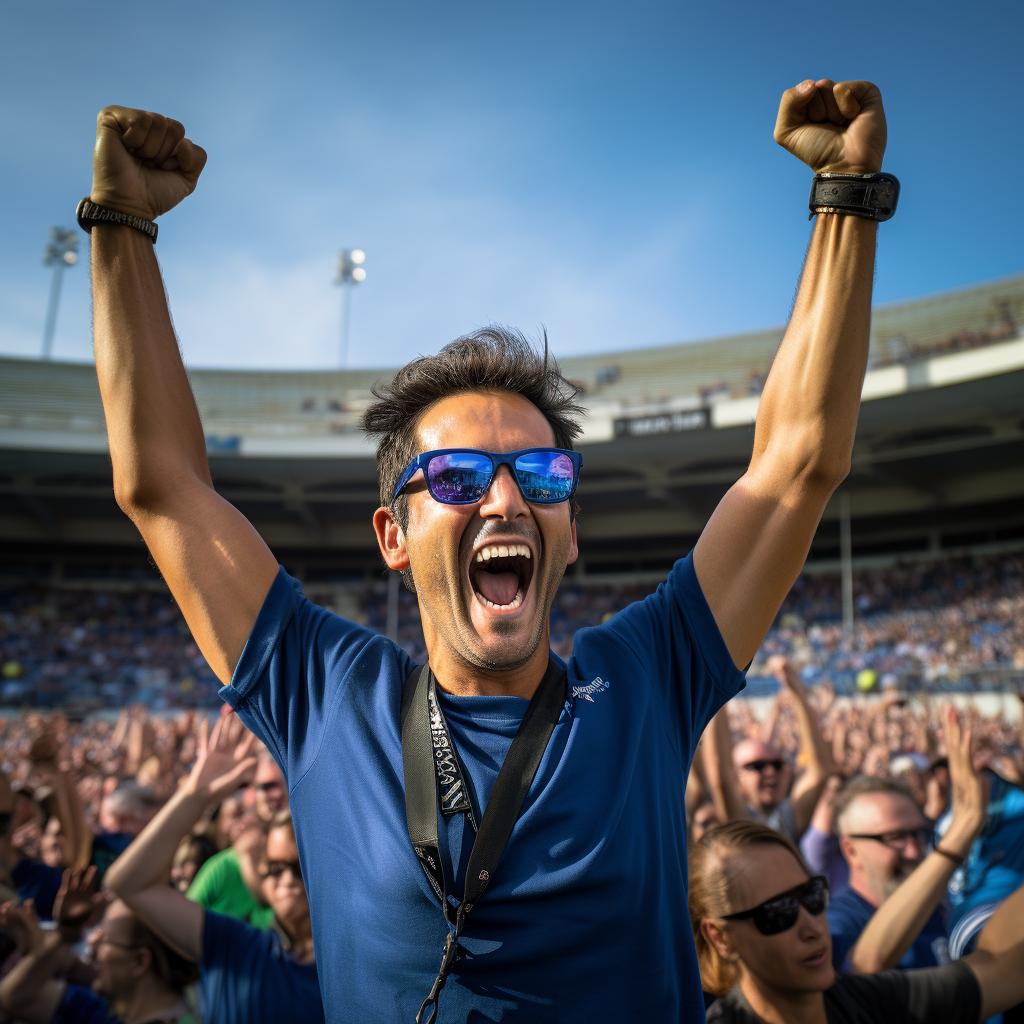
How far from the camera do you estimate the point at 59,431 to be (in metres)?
23.7

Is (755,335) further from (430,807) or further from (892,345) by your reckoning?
(430,807)

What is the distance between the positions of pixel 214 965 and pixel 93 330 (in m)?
2.16

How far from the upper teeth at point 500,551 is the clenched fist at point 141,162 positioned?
3.02 feet

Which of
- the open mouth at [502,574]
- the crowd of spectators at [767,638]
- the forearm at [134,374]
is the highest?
the forearm at [134,374]

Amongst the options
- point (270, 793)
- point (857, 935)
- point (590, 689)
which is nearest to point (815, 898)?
point (857, 935)

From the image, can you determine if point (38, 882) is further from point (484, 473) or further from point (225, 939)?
point (484, 473)

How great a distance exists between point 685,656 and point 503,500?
47 cm

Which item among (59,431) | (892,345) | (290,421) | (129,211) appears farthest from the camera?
(290,421)

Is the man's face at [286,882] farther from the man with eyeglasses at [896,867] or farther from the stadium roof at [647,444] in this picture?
the stadium roof at [647,444]

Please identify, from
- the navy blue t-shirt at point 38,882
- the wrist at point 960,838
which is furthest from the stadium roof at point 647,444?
the navy blue t-shirt at point 38,882

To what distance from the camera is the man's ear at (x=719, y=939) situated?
230 centimetres

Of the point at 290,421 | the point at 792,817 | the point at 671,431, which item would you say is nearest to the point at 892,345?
the point at 671,431

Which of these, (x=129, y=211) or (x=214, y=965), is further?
(x=214, y=965)

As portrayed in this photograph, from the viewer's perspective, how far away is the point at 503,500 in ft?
5.25
